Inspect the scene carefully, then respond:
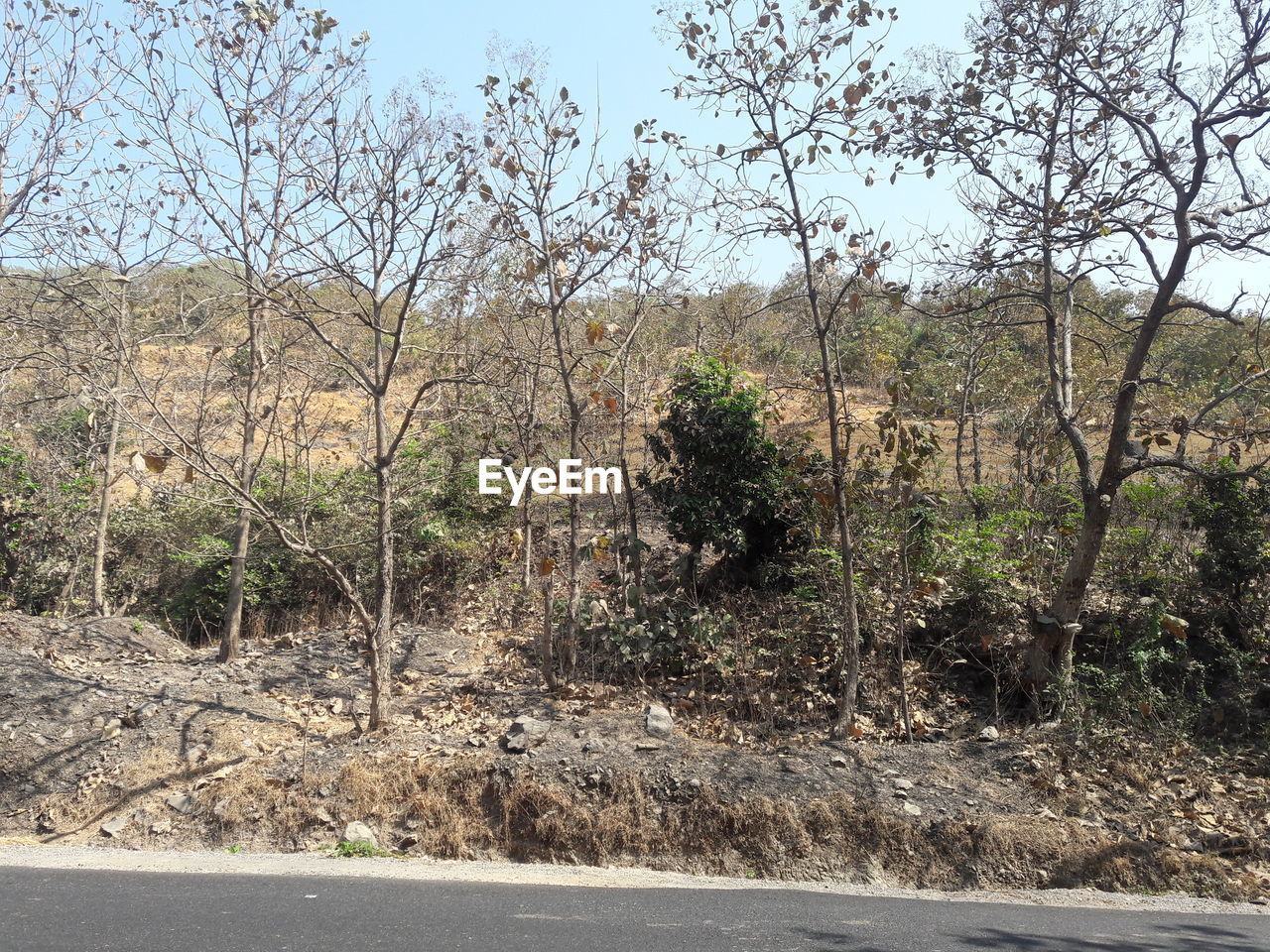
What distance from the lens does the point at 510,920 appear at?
5199 millimetres

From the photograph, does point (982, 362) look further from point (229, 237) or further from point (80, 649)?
point (80, 649)

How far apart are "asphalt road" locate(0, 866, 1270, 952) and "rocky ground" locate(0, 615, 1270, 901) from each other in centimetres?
70

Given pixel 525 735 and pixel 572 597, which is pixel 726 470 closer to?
pixel 572 597

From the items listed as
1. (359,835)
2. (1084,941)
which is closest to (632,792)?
(359,835)

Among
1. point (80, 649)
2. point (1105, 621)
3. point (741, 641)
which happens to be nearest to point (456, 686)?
point (741, 641)

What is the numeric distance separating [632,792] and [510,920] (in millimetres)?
2138

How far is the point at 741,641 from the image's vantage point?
9320mm

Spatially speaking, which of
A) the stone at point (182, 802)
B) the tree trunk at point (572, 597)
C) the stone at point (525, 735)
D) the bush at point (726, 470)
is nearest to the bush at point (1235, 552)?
the bush at point (726, 470)

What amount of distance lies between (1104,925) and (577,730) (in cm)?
417

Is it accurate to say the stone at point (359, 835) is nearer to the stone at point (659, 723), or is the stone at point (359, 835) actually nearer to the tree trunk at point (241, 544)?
the stone at point (659, 723)

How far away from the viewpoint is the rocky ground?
263 inches

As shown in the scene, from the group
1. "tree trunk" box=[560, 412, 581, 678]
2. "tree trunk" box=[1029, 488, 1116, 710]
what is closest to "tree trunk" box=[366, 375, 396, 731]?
"tree trunk" box=[560, 412, 581, 678]

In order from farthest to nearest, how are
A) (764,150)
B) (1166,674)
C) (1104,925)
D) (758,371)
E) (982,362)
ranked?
(758,371) < (982,362) < (1166,674) < (764,150) < (1104,925)

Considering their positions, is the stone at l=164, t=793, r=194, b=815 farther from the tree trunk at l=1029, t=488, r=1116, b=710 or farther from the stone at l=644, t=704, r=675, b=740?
the tree trunk at l=1029, t=488, r=1116, b=710
